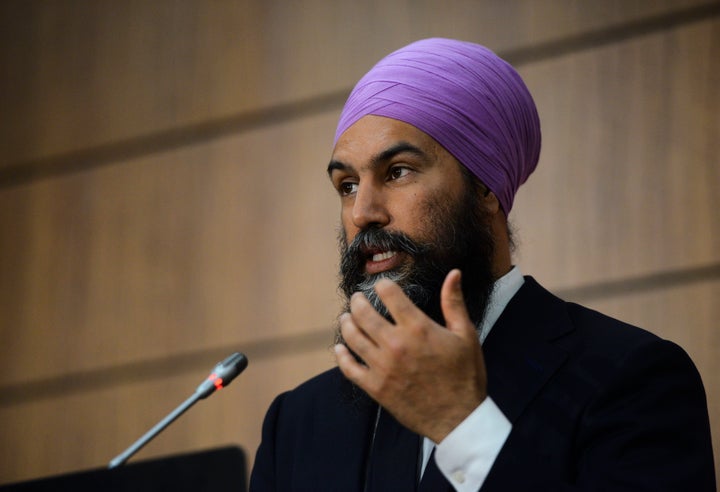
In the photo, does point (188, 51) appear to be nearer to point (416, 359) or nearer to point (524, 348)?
point (524, 348)

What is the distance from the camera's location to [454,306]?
185 centimetres

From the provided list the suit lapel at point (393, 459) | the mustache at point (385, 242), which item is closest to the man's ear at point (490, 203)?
the mustache at point (385, 242)

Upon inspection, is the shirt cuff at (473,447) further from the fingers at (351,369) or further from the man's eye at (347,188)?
the man's eye at (347,188)

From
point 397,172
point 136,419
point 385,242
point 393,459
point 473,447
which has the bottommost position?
point 136,419

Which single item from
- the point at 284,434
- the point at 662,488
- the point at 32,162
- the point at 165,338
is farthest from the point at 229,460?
the point at 32,162

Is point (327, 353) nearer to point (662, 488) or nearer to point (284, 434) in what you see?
point (284, 434)

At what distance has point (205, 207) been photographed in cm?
460

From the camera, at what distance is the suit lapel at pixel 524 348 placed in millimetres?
2283

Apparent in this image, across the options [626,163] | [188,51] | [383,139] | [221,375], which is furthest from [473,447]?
[188,51]

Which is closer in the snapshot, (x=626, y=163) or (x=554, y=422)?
(x=554, y=422)

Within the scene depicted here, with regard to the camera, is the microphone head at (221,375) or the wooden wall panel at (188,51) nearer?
the microphone head at (221,375)

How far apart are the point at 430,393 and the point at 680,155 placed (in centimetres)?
209

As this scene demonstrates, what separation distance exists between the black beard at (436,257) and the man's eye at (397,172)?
106mm

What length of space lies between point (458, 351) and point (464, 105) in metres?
0.98
